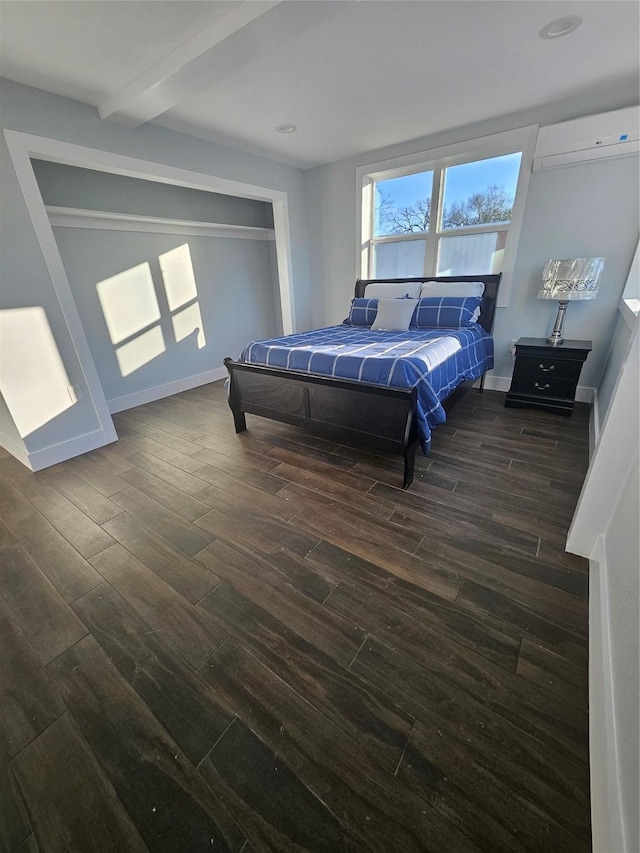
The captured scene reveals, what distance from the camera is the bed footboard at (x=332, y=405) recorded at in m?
2.07

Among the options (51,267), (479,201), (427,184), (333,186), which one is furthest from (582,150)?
(51,267)

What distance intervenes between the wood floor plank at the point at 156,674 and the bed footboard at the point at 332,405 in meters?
1.46

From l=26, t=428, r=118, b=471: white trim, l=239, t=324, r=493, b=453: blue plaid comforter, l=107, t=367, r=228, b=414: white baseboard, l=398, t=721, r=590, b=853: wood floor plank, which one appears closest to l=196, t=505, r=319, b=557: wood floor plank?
l=398, t=721, r=590, b=853: wood floor plank

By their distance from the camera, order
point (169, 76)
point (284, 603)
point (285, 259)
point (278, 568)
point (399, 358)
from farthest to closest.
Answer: point (285, 259)
point (399, 358)
point (169, 76)
point (278, 568)
point (284, 603)

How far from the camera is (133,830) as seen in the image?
0.85m

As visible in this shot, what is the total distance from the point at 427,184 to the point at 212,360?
128 inches

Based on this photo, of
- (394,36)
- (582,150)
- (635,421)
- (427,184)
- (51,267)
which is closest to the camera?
(635,421)

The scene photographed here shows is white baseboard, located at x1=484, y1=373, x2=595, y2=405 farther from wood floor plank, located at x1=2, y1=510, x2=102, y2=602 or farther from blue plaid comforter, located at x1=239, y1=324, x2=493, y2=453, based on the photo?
wood floor plank, located at x1=2, y1=510, x2=102, y2=602

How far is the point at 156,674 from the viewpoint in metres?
1.18

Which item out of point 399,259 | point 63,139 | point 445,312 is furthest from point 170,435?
point 399,259

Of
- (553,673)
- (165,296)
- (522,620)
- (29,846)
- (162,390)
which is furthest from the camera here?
(162,390)

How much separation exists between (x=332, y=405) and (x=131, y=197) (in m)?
3.14

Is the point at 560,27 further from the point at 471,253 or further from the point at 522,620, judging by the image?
the point at 522,620

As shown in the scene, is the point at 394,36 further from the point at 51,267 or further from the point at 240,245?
the point at 240,245
